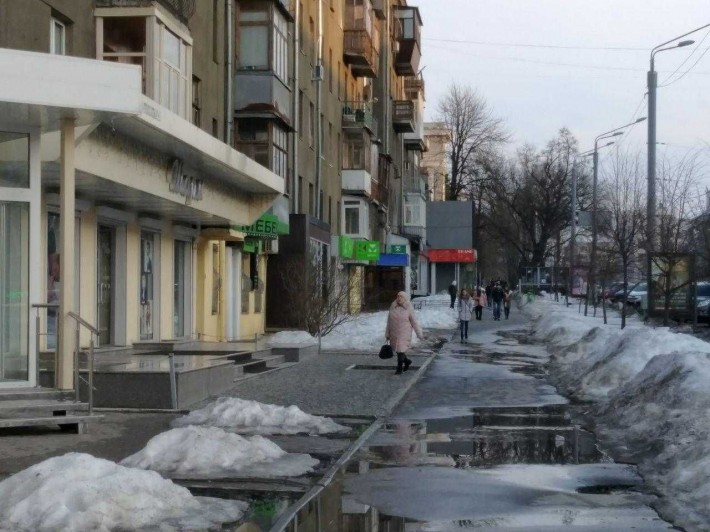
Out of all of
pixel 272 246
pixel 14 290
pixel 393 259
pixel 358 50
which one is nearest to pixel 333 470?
pixel 14 290

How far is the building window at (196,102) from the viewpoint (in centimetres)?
2745

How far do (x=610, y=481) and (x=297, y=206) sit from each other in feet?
96.5

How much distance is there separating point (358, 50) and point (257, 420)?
1524 inches

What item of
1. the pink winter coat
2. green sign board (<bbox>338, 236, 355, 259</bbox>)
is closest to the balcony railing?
green sign board (<bbox>338, 236, 355, 259</bbox>)

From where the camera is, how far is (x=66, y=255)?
12914 millimetres

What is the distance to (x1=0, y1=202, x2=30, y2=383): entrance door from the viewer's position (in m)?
12.7

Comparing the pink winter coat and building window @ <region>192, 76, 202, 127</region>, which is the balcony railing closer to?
building window @ <region>192, 76, 202, 127</region>

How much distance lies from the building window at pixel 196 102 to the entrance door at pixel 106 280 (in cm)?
626

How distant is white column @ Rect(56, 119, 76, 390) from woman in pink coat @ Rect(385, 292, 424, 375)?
9549mm

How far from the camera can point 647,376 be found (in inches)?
578

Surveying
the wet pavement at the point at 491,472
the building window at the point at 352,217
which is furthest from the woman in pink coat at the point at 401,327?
the building window at the point at 352,217

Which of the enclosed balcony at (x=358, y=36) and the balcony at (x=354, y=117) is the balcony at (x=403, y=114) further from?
the balcony at (x=354, y=117)

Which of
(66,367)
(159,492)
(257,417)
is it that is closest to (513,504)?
(159,492)

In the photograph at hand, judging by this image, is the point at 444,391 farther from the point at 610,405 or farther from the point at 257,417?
the point at 257,417
